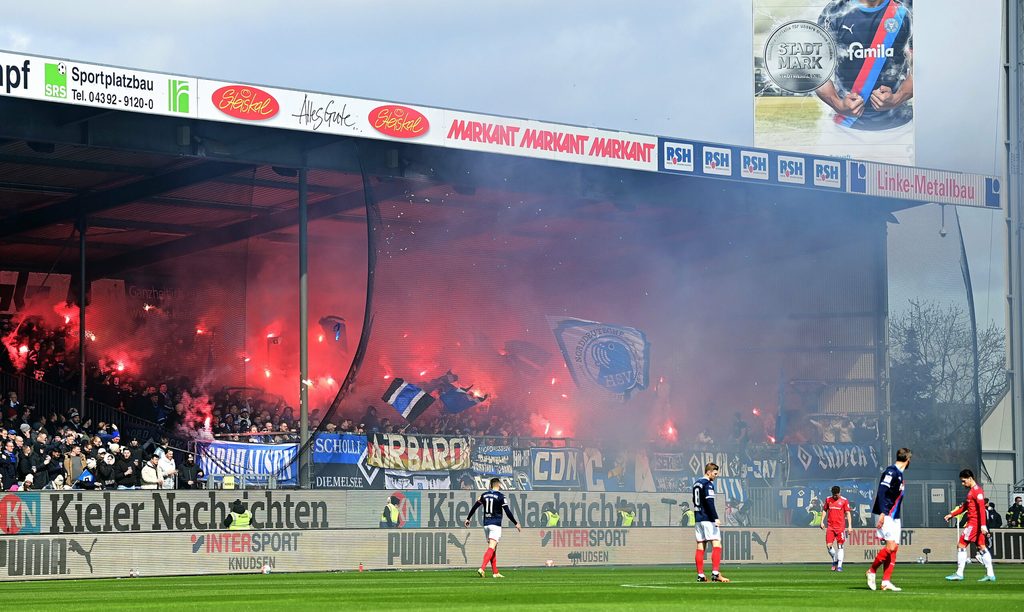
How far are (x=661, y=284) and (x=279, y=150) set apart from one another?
42.1 ft

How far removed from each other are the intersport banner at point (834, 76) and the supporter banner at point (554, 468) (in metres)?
14.0

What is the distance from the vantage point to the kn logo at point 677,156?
34.2 meters

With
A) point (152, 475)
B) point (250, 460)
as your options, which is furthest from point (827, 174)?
point (152, 475)

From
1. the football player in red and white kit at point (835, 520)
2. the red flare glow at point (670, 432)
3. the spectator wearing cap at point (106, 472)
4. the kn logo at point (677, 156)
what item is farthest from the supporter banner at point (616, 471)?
the spectator wearing cap at point (106, 472)

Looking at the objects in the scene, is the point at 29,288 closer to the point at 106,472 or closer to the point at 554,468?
the point at 106,472

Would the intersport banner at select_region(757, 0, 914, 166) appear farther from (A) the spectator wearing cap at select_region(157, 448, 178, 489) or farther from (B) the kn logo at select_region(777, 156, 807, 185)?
(A) the spectator wearing cap at select_region(157, 448, 178, 489)

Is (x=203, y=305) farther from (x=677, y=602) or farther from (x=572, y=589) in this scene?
(x=677, y=602)

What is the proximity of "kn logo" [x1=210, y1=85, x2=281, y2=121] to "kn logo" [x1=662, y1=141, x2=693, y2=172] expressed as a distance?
10.3 m

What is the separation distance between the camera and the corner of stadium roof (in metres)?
27.7

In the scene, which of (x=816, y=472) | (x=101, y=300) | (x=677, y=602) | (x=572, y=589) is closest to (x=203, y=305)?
(x=101, y=300)

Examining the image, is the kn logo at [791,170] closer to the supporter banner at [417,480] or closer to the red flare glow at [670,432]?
the red flare glow at [670,432]

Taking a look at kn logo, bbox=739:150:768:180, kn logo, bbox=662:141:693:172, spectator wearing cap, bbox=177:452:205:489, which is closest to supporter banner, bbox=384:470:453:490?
spectator wearing cap, bbox=177:452:205:489

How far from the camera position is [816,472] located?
1430 inches

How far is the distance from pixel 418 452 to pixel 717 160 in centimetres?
1098
